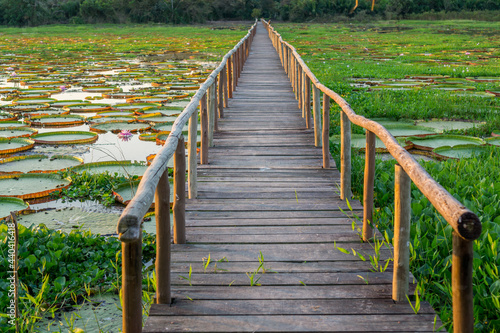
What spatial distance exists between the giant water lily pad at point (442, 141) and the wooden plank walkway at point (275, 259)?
137 cm

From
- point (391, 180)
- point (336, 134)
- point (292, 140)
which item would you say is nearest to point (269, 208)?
point (391, 180)

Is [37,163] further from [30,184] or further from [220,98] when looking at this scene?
[220,98]

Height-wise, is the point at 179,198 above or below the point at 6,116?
below

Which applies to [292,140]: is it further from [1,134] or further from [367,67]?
[367,67]

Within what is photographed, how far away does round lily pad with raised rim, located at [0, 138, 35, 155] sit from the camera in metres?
5.36

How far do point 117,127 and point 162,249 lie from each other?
467 cm

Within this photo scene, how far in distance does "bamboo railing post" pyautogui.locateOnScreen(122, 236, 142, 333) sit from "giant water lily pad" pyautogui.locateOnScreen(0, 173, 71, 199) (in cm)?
273

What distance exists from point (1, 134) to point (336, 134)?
3.91 m

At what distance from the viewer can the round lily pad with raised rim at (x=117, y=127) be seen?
255 inches

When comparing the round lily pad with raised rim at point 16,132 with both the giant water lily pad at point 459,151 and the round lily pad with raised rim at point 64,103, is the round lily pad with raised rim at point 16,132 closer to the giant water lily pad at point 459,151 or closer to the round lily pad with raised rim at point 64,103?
the round lily pad with raised rim at point 64,103

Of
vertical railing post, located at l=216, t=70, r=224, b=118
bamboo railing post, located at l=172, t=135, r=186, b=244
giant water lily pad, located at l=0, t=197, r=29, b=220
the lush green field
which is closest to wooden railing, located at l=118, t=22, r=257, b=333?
bamboo railing post, located at l=172, t=135, r=186, b=244

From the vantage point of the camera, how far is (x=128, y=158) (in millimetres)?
5395

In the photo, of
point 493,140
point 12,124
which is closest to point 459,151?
point 493,140

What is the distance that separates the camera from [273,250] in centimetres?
278
